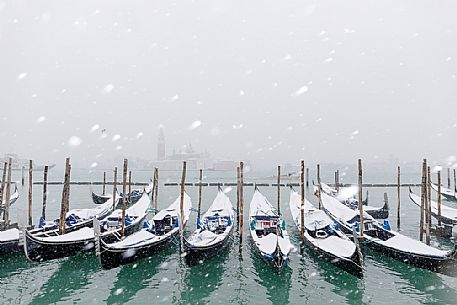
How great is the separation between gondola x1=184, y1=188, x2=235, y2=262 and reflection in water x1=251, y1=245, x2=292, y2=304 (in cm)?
167

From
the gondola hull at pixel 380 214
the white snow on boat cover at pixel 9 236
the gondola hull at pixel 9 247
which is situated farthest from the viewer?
the gondola hull at pixel 380 214

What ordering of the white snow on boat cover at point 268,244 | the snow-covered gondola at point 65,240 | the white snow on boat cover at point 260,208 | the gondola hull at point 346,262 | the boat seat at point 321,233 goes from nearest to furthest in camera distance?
the gondola hull at point 346,262 → the snow-covered gondola at point 65,240 → the white snow on boat cover at point 268,244 → the boat seat at point 321,233 → the white snow on boat cover at point 260,208

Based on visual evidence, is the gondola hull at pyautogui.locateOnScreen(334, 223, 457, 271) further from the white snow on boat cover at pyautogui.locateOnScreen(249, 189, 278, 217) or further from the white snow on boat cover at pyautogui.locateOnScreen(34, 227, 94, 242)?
the white snow on boat cover at pyautogui.locateOnScreen(34, 227, 94, 242)

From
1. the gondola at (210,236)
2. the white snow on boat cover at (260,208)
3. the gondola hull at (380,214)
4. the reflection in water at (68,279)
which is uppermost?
the white snow on boat cover at (260,208)

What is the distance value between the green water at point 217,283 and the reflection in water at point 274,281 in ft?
0.09

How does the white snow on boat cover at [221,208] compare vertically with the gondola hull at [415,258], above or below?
above

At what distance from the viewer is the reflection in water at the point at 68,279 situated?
9719mm

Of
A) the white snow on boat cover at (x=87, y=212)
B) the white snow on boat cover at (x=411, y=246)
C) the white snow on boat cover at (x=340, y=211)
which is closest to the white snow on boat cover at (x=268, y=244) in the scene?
the white snow on boat cover at (x=411, y=246)

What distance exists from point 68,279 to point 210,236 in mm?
5151

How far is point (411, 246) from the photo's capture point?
1184 cm

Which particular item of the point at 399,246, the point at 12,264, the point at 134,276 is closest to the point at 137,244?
the point at 134,276

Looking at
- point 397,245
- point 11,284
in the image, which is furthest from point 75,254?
point 397,245

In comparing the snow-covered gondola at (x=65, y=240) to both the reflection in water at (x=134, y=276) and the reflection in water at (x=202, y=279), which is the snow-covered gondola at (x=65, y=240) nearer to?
the reflection in water at (x=134, y=276)

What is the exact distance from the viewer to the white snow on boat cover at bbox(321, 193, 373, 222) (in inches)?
655
